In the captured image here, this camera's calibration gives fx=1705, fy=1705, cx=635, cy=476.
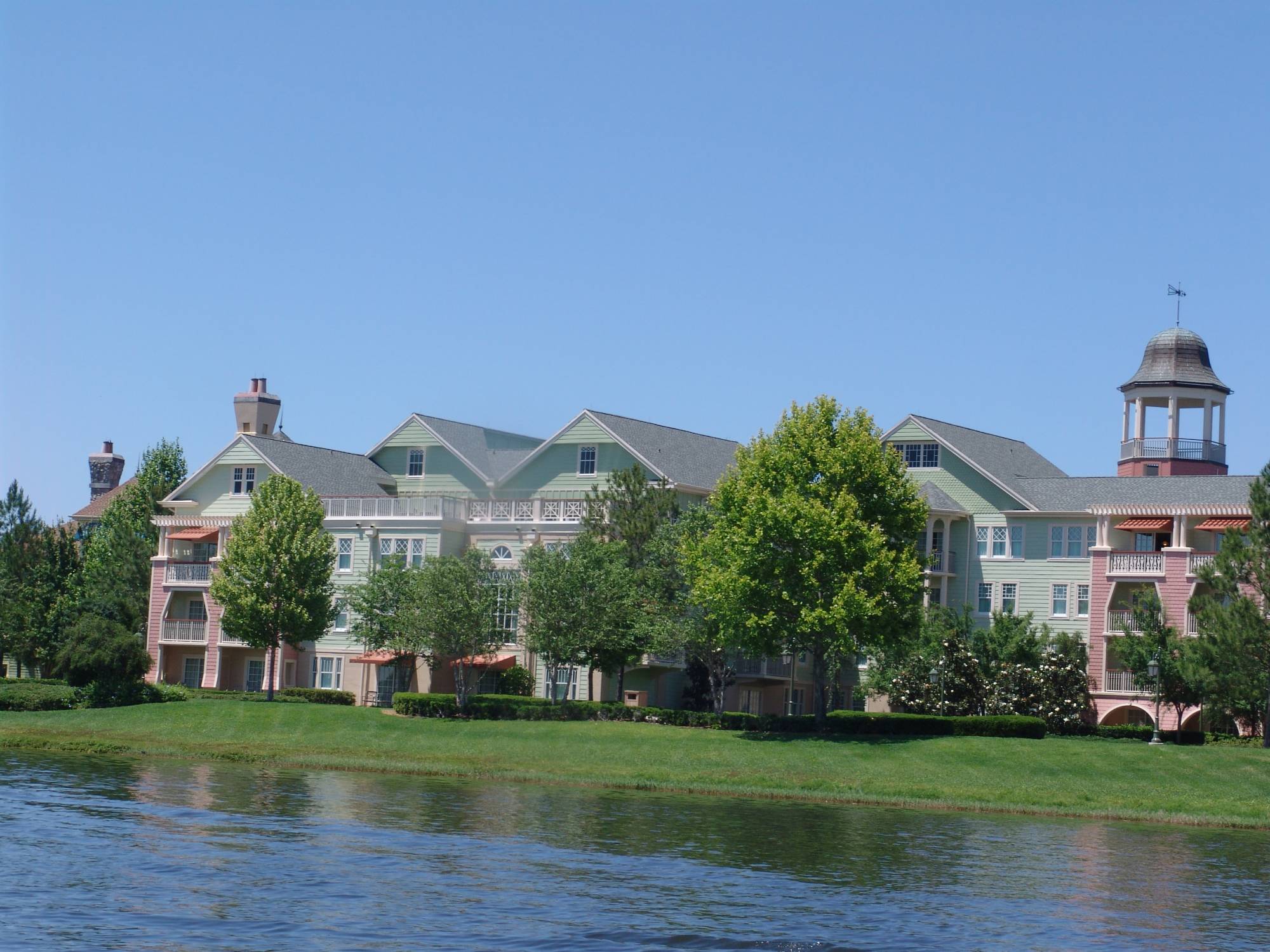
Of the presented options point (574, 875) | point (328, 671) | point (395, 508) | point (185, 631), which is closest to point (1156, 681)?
point (395, 508)

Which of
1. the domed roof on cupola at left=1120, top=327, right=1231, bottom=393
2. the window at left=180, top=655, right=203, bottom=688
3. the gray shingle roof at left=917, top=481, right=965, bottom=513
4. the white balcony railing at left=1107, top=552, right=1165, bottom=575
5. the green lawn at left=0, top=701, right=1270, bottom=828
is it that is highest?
the domed roof on cupola at left=1120, top=327, right=1231, bottom=393

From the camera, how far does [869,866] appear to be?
1373 inches

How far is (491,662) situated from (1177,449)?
3596cm

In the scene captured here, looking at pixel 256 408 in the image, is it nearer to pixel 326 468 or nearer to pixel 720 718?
pixel 326 468

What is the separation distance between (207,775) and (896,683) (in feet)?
96.6

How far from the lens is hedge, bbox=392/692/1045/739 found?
60.2m

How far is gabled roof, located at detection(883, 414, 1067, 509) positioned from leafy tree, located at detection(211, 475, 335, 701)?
26643 mm

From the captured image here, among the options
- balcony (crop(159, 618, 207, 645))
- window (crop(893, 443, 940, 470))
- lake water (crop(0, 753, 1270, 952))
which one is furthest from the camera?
balcony (crop(159, 618, 207, 645))

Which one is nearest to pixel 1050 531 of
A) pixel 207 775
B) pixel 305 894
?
pixel 207 775

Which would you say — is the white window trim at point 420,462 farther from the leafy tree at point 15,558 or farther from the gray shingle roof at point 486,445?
the leafy tree at point 15,558

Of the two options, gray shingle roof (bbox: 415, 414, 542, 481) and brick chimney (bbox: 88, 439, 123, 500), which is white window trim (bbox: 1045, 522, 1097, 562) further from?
brick chimney (bbox: 88, 439, 123, 500)

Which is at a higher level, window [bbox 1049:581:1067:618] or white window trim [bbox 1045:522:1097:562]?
white window trim [bbox 1045:522:1097:562]

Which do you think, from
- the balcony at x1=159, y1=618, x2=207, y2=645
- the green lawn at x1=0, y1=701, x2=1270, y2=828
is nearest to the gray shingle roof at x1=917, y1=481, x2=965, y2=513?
the green lawn at x1=0, y1=701, x2=1270, y2=828

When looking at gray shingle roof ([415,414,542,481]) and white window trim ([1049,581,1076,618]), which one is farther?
gray shingle roof ([415,414,542,481])
